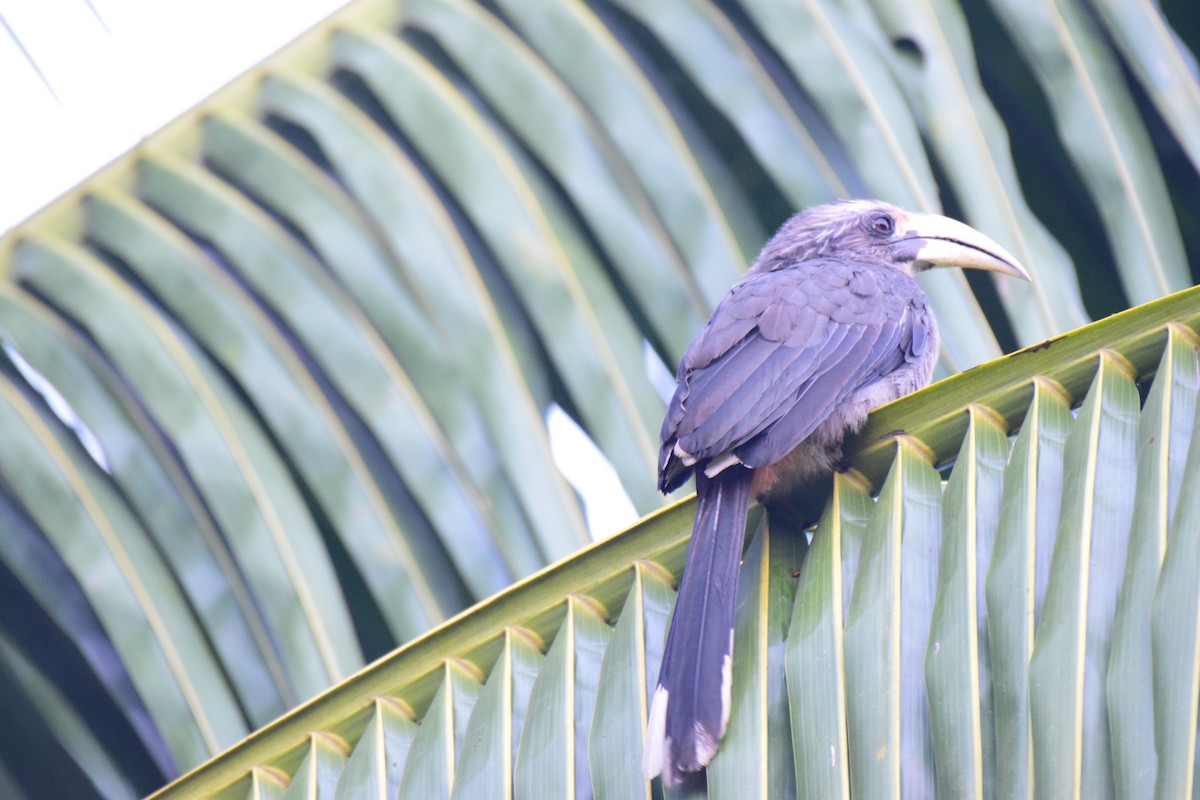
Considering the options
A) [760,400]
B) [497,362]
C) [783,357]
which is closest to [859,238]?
[783,357]

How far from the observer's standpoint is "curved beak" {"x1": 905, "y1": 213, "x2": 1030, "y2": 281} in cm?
258

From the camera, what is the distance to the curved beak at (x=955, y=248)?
A: 2.58 metres

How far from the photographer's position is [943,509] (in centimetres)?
181

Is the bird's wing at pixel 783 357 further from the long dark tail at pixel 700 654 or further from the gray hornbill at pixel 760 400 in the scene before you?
the long dark tail at pixel 700 654

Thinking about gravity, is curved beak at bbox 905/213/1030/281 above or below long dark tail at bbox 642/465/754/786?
above

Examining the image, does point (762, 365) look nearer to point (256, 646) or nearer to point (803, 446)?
point (803, 446)

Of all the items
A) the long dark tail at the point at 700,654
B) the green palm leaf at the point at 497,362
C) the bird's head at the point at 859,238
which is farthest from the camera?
the bird's head at the point at 859,238

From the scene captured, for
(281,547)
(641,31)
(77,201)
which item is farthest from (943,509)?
(77,201)

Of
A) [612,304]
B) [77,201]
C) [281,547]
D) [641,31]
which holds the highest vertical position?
[641,31]

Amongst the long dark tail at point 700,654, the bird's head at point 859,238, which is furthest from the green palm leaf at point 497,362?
the bird's head at point 859,238

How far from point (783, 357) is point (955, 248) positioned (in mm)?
733

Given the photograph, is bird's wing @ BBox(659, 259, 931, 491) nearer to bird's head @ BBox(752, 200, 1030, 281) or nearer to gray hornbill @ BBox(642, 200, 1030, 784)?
gray hornbill @ BBox(642, 200, 1030, 784)

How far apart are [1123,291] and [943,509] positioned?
109 cm

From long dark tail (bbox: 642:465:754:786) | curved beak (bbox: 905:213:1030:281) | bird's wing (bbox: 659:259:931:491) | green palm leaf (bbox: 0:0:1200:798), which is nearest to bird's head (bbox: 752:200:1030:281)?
curved beak (bbox: 905:213:1030:281)
